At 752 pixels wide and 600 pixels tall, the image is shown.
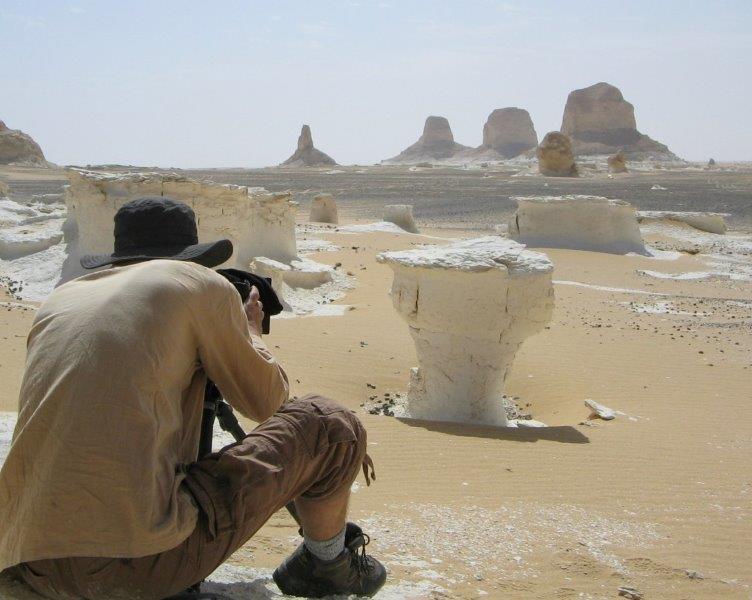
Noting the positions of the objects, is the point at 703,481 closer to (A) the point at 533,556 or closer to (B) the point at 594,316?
(A) the point at 533,556

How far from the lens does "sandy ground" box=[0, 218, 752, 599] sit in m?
3.57

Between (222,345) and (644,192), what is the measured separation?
42882mm

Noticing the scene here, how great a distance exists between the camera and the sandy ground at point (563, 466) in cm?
357

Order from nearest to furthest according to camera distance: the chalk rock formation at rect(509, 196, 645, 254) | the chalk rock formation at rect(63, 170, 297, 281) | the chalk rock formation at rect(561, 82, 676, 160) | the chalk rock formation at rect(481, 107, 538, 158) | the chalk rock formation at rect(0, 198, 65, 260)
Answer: the chalk rock formation at rect(63, 170, 297, 281), the chalk rock formation at rect(0, 198, 65, 260), the chalk rock formation at rect(509, 196, 645, 254), the chalk rock formation at rect(561, 82, 676, 160), the chalk rock formation at rect(481, 107, 538, 158)

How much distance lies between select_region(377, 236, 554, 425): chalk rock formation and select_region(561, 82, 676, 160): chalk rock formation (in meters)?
84.9

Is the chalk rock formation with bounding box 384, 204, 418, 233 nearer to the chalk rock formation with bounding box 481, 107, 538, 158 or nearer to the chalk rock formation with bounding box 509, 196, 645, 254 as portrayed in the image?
the chalk rock formation with bounding box 509, 196, 645, 254

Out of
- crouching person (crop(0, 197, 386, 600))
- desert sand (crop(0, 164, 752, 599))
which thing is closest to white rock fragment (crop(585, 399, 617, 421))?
desert sand (crop(0, 164, 752, 599))

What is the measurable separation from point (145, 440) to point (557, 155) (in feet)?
172

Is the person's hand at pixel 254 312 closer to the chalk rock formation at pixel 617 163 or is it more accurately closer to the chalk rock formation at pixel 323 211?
the chalk rock formation at pixel 323 211

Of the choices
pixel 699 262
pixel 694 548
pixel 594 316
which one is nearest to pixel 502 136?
pixel 699 262

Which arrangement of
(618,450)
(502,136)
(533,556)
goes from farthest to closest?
1. (502,136)
2. (618,450)
3. (533,556)

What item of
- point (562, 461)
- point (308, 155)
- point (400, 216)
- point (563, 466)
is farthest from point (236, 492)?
point (308, 155)

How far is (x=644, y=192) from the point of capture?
4250 centimetres

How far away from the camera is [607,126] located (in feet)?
292
